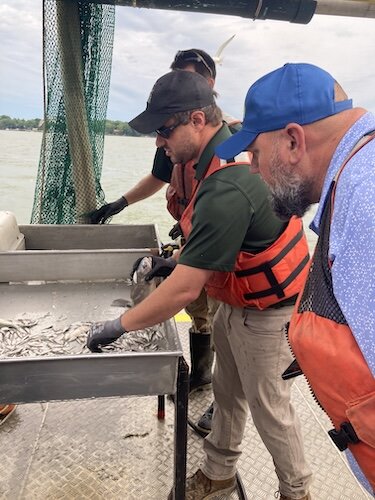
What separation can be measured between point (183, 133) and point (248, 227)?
1.90ft

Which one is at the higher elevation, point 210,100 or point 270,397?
point 210,100

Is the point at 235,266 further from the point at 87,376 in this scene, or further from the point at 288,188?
the point at 87,376

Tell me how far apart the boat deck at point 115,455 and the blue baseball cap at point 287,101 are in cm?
202

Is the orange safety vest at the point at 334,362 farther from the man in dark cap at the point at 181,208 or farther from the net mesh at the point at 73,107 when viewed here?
the net mesh at the point at 73,107

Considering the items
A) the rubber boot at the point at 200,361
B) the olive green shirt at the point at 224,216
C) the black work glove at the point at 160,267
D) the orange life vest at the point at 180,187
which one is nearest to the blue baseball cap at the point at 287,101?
the olive green shirt at the point at 224,216

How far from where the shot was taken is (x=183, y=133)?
6.61 ft

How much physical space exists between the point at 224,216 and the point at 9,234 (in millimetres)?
1732

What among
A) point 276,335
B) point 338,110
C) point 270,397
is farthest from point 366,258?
point 270,397

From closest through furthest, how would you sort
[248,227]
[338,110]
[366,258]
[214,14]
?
[366,258], [338,110], [248,227], [214,14]

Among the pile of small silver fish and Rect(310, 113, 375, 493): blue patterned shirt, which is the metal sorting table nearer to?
the pile of small silver fish

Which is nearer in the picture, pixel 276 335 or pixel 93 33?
pixel 276 335

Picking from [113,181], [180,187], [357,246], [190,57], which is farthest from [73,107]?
[113,181]

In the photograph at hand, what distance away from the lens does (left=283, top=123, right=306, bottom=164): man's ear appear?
119 centimetres

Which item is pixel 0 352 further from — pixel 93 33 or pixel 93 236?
pixel 93 33
